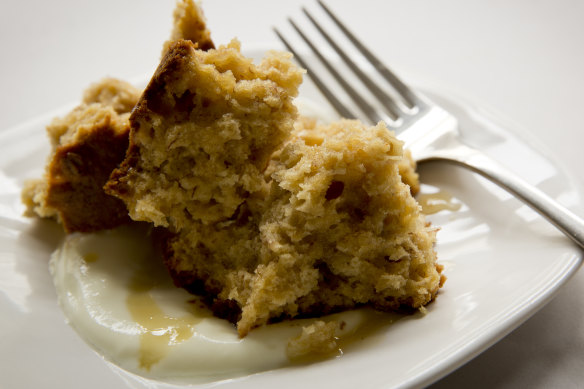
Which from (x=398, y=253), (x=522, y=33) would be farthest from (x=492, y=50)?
(x=398, y=253)

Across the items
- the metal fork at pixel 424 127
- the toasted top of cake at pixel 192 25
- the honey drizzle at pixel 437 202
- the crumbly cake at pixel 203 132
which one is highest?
the toasted top of cake at pixel 192 25

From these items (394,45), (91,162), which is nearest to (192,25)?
(91,162)

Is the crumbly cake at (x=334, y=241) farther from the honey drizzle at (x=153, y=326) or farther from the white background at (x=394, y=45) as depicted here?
the white background at (x=394, y=45)

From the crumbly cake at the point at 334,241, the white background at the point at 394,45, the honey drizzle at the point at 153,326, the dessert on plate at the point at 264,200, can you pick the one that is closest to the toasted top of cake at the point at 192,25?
the dessert on plate at the point at 264,200

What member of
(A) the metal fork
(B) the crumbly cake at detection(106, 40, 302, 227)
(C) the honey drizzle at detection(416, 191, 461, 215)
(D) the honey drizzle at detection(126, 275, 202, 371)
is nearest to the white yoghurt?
(D) the honey drizzle at detection(126, 275, 202, 371)

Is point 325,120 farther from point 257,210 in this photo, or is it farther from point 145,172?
point 145,172

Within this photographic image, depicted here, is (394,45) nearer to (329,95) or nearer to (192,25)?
(329,95)

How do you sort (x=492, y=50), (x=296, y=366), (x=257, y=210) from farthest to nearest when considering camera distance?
1. (x=492, y=50)
2. (x=257, y=210)
3. (x=296, y=366)
